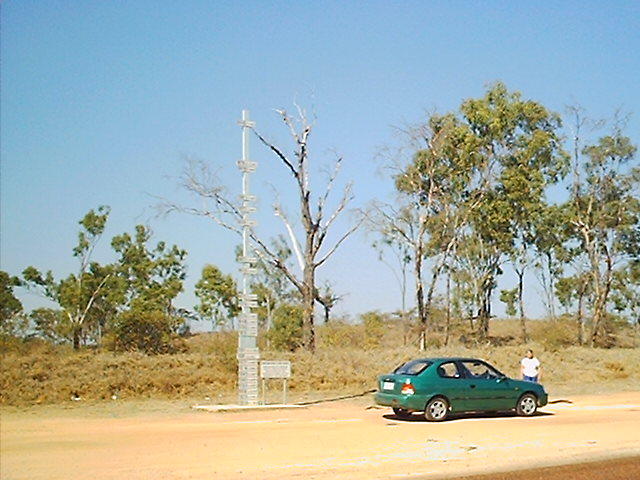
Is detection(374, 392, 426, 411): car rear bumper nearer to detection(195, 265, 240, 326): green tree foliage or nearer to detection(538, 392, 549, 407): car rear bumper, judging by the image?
detection(538, 392, 549, 407): car rear bumper

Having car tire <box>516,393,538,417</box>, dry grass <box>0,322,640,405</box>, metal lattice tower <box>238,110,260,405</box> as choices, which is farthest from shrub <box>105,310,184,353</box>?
car tire <box>516,393,538,417</box>

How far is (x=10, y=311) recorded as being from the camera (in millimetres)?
43000

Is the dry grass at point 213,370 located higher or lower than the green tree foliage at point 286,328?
lower

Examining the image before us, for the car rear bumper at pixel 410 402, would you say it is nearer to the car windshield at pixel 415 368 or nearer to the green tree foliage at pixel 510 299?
the car windshield at pixel 415 368

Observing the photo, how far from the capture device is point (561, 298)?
6456 cm

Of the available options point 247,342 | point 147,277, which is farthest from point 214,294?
point 247,342

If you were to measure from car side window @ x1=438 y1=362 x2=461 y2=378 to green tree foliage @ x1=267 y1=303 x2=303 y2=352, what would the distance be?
29927 millimetres

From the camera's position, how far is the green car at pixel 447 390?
65.6 ft

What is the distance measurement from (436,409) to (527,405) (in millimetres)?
3115

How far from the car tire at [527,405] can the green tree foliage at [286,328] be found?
1150 inches

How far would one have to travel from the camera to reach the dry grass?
29062mm

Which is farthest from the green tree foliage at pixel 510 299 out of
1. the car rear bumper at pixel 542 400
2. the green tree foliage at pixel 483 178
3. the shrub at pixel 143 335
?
the car rear bumper at pixel 542 400

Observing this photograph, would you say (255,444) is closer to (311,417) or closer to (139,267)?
(311,417)

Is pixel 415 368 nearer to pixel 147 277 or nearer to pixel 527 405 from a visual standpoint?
pixel 527 405
